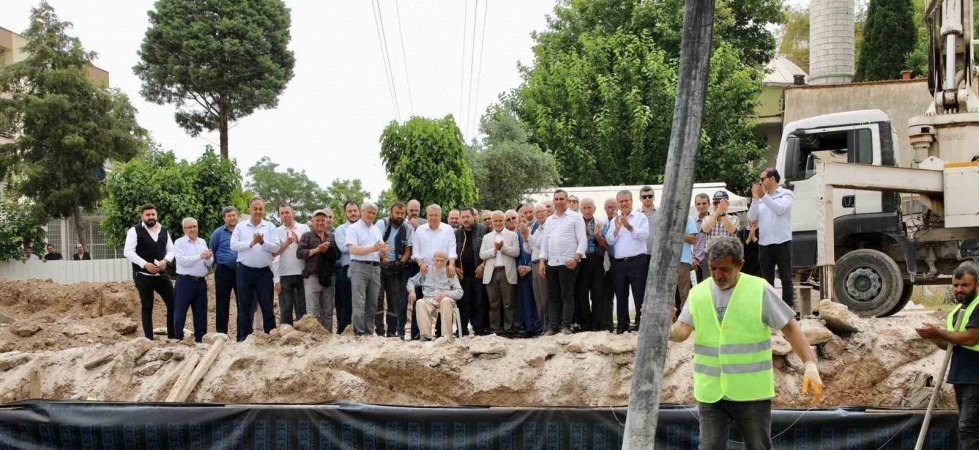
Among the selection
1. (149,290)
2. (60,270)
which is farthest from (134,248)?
(60,270)

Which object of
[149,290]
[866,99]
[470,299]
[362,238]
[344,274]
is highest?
[866,99]

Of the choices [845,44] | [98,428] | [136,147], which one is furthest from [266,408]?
[845,44]

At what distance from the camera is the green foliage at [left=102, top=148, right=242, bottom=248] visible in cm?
2306

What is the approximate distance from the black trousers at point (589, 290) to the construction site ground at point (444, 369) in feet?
2.61

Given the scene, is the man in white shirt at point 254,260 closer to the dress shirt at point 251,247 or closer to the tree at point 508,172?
the dress shirt at point 251,247

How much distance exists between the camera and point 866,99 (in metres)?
29.3

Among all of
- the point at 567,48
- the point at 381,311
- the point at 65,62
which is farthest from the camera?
the point at 567,48

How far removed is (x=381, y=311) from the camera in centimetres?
1205

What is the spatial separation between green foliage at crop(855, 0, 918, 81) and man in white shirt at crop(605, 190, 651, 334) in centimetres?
3087

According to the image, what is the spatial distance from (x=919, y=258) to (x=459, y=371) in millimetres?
6382

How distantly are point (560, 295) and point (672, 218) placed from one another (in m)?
5.88

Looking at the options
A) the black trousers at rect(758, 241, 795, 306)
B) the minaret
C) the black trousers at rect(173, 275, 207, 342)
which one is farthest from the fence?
the minaret

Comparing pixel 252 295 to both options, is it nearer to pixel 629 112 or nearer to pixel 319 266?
pixel 319 266

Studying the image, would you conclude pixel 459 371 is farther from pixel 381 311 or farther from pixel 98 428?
pixel 98 428
